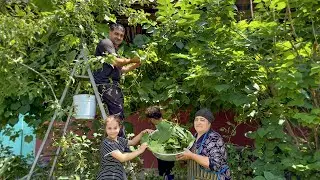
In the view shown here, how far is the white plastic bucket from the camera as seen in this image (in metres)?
4.50

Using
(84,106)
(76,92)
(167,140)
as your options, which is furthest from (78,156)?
(167,140)

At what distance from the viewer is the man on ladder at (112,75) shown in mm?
4473

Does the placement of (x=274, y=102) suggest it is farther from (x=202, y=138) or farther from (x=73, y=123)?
A: (x=73, y=123)

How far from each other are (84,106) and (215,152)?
1.48m

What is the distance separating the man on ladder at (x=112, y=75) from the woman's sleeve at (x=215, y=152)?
1.07 meters

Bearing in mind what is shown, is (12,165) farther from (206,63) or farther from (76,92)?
(206,63)

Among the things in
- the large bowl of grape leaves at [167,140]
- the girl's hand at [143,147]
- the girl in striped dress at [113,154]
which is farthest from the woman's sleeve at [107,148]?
the large bowl of grape leaves at [167,140]

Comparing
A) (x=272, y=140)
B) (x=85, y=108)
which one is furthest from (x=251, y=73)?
(x=85, y=108)

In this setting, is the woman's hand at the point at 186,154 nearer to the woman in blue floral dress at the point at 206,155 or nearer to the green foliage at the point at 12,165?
the woman in blue floral dress at the point at 206,155

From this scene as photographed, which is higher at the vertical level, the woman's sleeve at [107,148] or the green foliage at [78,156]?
the woman's sleeve at [107,148]

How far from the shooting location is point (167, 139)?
4.02 meters

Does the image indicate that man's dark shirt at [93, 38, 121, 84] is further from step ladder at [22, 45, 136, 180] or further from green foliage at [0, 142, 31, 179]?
green foliage at [0, 142, 31, 179]

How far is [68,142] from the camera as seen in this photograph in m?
4.47

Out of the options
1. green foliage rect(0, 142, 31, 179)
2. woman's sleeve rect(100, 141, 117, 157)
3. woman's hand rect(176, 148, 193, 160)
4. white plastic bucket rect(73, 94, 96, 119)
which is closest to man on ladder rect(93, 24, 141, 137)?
white plastic bucket rect(73, 94, 96, 119)
